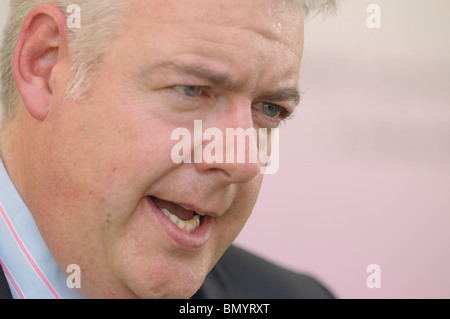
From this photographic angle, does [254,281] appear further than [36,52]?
Yes

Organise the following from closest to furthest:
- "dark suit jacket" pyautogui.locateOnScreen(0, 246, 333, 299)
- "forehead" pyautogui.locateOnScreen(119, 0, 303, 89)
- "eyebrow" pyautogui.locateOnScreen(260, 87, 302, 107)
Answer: "forehead" pyautogui.locateOnScreen(119, 0, 303, 89) → "eyebrow" pyautogui.locateOnScreen(260, 87, 302, 107) → "dark suit jacket" pyautogui.locateOnScreen(0, 246, 333, 299)

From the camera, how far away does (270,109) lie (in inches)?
47.8

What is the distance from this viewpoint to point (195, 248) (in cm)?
113

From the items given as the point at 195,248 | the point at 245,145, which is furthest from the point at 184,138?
the point at 195,248

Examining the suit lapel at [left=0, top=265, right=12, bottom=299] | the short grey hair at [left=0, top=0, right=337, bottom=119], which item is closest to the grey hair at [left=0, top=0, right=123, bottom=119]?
the short grey hair at [left=0, top=0, right=337, bottom=119]

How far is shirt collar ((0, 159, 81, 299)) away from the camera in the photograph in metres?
1.17

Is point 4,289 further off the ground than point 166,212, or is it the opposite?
point 166,212

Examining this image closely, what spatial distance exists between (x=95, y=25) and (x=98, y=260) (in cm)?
42

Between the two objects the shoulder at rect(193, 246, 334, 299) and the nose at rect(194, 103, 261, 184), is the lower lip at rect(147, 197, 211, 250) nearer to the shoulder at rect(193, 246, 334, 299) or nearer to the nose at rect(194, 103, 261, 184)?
the nose at rect(194, 103, 261, 184)

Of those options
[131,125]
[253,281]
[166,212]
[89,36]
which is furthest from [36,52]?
[253,281]

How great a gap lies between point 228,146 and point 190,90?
122 millimetres

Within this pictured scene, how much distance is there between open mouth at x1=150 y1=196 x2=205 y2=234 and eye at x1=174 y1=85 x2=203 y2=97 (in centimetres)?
20

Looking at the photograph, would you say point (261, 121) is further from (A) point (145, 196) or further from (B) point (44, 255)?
(B) point (44, 255)

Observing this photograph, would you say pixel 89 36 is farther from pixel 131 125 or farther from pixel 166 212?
pixel 166 212
